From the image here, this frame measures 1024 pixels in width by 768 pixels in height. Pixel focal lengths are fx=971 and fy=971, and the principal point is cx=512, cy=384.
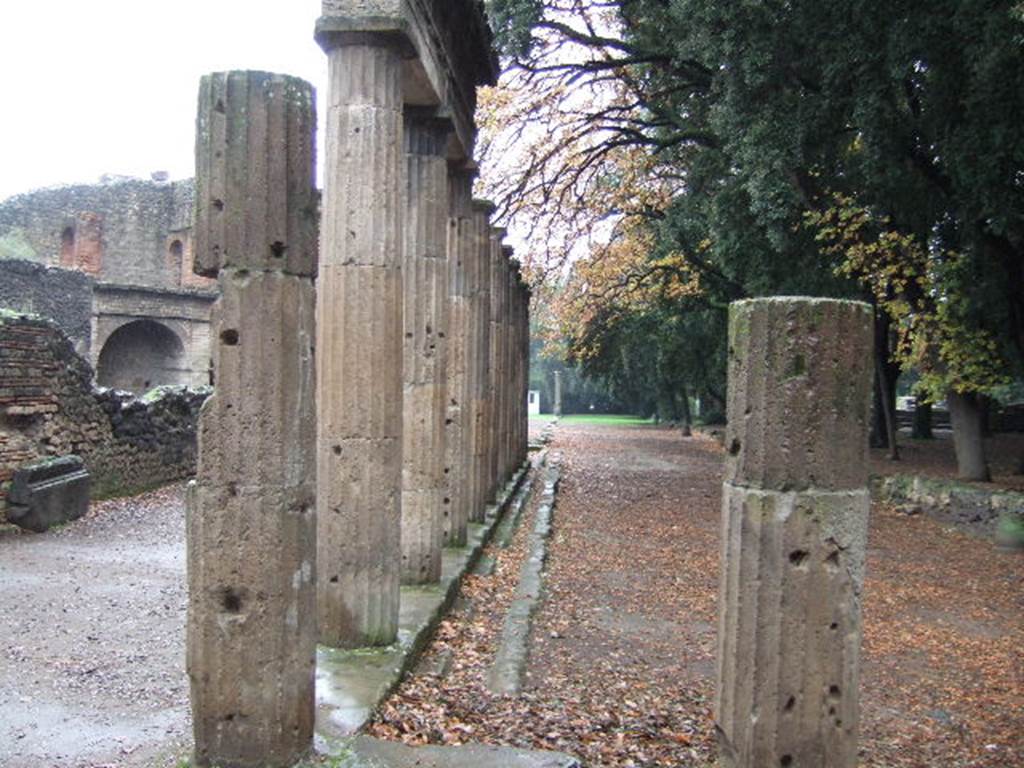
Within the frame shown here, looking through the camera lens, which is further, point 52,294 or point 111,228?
point 111,228

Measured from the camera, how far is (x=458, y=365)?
963cm

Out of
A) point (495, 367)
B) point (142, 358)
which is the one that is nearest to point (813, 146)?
point (495, 367)

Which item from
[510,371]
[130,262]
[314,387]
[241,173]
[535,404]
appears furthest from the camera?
[535,404]

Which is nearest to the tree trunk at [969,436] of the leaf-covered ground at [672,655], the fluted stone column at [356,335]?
the leaf-covered ground at [672,655]

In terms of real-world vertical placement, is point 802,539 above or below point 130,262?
below

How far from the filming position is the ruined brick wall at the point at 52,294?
2025cm

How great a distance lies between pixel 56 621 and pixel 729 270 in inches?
486

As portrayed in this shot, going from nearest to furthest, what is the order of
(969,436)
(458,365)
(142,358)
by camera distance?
(458,365), (969,436), (142,358)

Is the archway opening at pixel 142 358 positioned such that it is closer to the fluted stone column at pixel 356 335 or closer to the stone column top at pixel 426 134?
the stone column top at pixel 426 134

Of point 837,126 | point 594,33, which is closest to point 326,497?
point 837,126

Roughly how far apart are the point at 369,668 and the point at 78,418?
8.48 metres

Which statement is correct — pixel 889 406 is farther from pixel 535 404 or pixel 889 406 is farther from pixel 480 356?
pixel 535 404

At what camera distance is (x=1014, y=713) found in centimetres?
601

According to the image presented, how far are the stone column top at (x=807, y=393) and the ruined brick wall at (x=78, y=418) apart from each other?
29.8 ft
